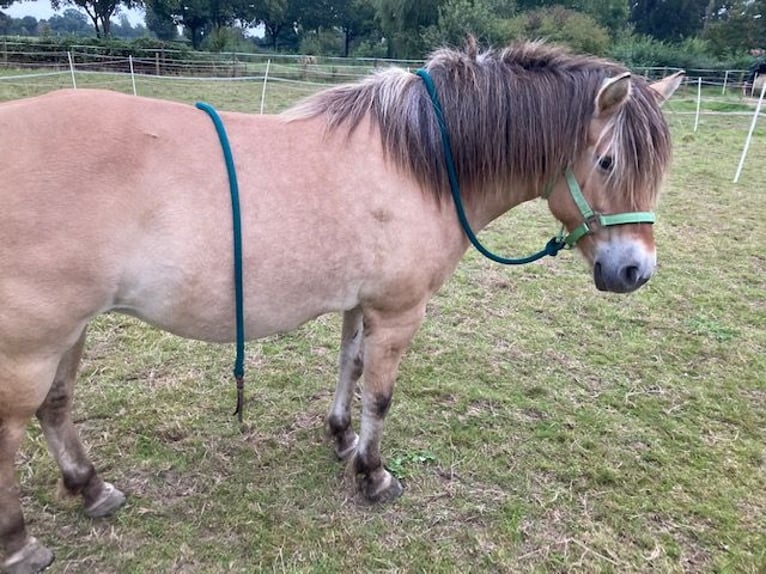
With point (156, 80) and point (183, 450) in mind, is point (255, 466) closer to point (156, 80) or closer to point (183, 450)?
point (183, 450)

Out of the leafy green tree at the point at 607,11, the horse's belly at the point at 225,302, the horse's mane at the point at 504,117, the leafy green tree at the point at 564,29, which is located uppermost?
the leafy green tree at the point at 607,11

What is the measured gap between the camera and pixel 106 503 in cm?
212

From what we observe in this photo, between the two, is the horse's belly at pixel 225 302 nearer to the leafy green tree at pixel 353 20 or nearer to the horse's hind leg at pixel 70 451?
the horse's hind leg at pixel 70 451

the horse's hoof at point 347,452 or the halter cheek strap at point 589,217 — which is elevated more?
the halter cheek strap at point 589,217

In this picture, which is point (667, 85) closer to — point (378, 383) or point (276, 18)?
point (378, 383)

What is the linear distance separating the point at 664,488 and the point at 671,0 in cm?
5752

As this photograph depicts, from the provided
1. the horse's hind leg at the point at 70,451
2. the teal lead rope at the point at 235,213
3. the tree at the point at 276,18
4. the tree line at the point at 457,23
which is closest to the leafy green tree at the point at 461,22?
the tree line at the point at 457,23

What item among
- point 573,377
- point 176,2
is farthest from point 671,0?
point 573,377

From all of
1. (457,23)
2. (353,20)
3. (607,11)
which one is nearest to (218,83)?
(457,23)

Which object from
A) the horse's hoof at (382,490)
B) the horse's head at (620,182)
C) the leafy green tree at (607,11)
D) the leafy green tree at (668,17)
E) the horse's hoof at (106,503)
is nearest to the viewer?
the horse's head at (620,182)

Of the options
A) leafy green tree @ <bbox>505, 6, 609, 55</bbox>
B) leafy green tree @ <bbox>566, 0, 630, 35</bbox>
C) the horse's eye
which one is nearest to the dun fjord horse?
the horse's eye

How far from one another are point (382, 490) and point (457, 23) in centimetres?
2826

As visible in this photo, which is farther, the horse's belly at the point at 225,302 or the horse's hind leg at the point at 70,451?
the horse's hind leg at the point at 70,451

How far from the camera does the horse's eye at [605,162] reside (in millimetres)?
1821
